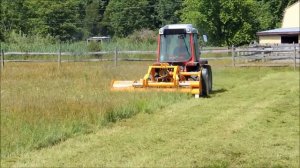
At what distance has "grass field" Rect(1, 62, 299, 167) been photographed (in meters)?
7.02

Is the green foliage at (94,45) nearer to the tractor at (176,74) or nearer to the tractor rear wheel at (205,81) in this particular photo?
the tractor at (176,74)

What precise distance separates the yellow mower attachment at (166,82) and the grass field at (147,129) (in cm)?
34

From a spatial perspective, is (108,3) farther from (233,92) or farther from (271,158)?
(233,92)

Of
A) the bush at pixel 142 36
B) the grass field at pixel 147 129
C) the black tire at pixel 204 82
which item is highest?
the bush at pixel 142 36

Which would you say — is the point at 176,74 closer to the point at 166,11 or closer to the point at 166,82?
the point at 166,82

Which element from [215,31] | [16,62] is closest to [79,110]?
[215,31]

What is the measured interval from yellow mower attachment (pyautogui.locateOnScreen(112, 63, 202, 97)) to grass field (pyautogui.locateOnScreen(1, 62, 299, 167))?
34 centimetres

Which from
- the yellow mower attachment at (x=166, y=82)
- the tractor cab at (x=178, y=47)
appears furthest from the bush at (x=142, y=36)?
the yellow mower attachment at (x=166, y=82)

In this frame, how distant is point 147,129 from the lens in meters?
9.34

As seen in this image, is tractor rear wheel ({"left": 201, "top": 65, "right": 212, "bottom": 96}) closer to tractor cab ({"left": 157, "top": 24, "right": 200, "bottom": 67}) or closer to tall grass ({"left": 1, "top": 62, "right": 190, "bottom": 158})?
tall grass ({"left": 1, "top": 62, "right": 190, "bottom": 158})

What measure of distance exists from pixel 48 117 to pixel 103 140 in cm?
135

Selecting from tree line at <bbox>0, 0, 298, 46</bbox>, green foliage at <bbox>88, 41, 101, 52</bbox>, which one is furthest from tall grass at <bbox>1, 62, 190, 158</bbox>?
tree line at <bbox>0, 0, 298, 46</bbox>

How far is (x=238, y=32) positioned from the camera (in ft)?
15.8

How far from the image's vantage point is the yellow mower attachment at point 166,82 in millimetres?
13742
